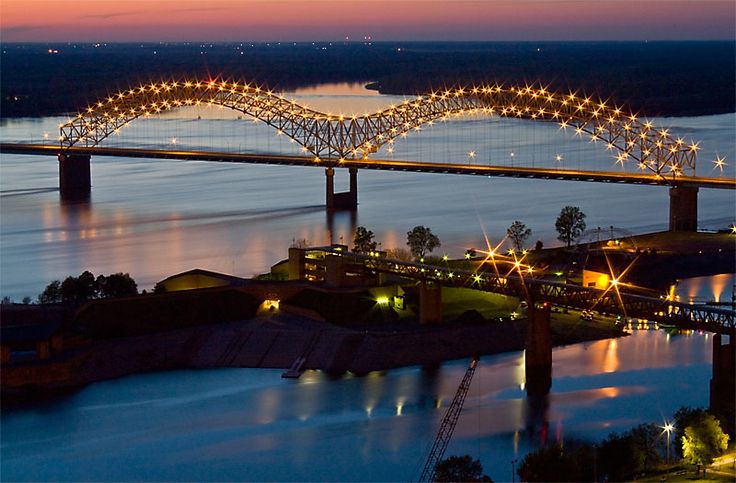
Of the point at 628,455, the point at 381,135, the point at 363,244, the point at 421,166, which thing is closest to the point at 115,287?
the point at 363,244

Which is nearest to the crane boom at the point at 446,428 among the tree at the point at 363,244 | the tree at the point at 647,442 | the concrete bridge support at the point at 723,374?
the tree at the point at 647,442

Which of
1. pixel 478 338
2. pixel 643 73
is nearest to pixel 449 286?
pixel 478 338

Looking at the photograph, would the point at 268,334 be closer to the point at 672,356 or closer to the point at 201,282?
A: the point at 201,282

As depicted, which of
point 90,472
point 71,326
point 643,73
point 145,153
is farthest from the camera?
point 643,73

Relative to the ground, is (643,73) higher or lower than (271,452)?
higher

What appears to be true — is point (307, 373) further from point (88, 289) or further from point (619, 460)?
point (619, 460)

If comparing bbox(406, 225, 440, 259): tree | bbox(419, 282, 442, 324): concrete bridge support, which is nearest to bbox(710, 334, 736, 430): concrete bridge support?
Result: bbox(419, 282, 442, 324): concrete bridge support

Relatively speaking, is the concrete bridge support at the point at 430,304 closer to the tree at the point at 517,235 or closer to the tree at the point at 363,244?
the tree at the point at 363,244
